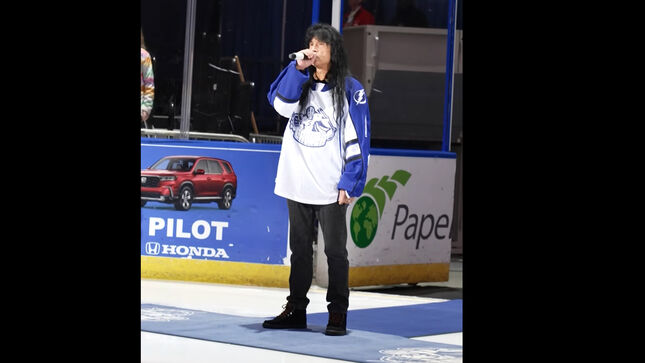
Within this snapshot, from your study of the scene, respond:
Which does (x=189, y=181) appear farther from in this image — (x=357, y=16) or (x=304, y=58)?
(x=357, y=16)

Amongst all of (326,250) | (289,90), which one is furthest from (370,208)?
(289,90)

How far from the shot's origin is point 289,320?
19.1 feet

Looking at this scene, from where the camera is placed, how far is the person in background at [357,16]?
35.2 feet

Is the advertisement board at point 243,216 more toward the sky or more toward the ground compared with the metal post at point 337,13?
more toward the ground

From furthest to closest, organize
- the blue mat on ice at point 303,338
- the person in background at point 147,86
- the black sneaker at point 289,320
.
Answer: the person in background at point 147,86 → the black sneaker at point 289,320 → the blue mat on ice at point 303,338

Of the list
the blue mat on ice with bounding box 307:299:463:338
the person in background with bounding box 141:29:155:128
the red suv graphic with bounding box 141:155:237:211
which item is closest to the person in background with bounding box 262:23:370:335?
the blue mat on ice with bounding box 307:299:463:338

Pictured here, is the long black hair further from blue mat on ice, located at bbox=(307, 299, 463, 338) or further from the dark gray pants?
blue mat on ice, located at bbox=(307, 299, 463, 338)

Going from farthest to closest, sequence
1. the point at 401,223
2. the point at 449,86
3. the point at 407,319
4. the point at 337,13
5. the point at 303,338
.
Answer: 1. the point at 449,86
2. the point at 401,223
3. the point at 337,13
4. the point at 407,319
5. the point at 303,338

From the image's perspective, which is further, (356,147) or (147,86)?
(147,86)

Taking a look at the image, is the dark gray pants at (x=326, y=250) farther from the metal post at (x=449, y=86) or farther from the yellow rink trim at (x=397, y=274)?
the metal post at (x=449, y=86)

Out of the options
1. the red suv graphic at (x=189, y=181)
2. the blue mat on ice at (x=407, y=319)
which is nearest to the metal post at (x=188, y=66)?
the red suv graphic at (x=189, y=181)

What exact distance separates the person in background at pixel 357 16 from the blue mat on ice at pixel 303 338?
16.2 feet

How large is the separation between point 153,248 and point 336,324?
9.23 ft
